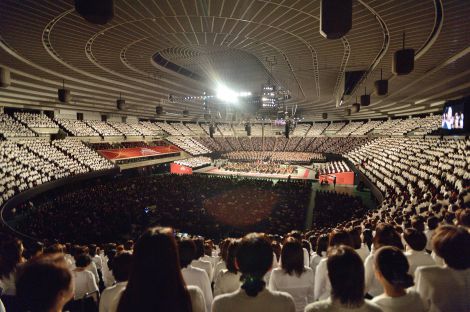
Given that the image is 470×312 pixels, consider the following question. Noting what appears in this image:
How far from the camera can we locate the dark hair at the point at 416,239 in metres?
3.27

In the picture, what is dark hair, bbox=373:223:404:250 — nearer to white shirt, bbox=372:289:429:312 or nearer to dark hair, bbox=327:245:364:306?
white shirt, bbox=372:289:429:312

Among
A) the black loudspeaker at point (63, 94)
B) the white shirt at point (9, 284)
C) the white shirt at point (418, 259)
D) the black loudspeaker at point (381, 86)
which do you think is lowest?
the white shirt at point (9, 284)

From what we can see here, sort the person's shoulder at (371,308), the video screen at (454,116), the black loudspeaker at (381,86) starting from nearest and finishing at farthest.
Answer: the person's shoulder at (371,308)
the black loudspeaker at (381,86)
the video screen at (454,116)

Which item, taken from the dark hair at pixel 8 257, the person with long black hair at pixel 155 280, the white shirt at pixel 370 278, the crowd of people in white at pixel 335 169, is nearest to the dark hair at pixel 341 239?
the white shirt at pixel 370 278

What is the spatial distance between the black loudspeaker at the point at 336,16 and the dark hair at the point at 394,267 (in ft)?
11.4

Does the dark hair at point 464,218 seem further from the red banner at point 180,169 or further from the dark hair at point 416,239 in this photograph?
the red banner at point 180,169

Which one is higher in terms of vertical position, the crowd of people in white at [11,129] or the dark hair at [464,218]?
the crowd of people in white at [11,129]

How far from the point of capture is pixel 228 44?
11.2m

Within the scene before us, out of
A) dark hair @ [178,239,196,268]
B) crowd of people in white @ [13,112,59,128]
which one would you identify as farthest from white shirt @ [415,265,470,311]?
crowd of people in white @ [13,112,59,128]

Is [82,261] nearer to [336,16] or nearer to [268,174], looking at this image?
[336,16]

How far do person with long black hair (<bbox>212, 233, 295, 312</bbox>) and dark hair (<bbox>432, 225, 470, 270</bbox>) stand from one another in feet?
5.19

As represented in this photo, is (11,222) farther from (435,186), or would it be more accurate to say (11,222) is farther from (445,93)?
(445,93)

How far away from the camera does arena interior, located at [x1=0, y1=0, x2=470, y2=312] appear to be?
1947 mm

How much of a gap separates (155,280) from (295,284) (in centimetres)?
184
